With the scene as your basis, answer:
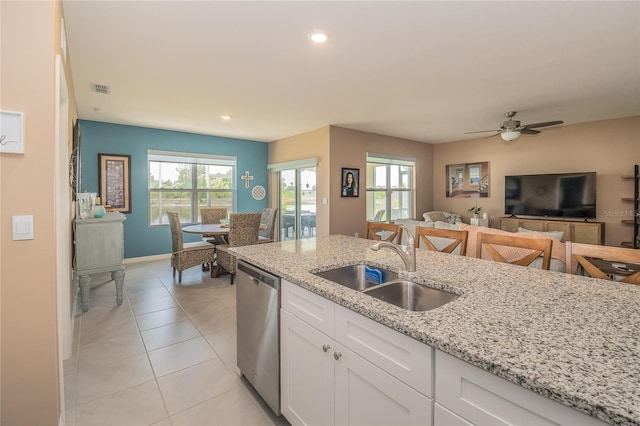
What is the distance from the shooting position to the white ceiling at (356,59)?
81.5 inches

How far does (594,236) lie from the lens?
16.3 ft

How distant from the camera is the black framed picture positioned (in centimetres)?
560

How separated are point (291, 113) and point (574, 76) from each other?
133 inches

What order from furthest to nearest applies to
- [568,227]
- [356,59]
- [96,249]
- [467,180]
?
[467,180]
[568,227]
[96,249]
[356,59]

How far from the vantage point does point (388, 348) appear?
1081 millimetres

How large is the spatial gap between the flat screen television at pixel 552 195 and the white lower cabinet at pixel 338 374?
5910mm

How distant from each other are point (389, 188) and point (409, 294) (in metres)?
5.38

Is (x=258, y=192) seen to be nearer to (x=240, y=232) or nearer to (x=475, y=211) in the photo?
(x=240, y=232)

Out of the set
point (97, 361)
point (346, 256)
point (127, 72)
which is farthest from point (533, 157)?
point (97, 361)

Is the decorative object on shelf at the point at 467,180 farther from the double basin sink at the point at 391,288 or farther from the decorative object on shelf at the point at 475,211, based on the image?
the double basin sink at the point at 391,288

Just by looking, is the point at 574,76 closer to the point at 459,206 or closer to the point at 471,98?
the point at 471,98

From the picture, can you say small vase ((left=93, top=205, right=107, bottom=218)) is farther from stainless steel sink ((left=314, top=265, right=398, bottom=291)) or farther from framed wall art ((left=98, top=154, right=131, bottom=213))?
stainless steel sink ((left=314, top=265, right=398, bottom=291))

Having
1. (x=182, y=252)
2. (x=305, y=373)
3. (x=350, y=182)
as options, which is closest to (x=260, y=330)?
(x=305, y=373)

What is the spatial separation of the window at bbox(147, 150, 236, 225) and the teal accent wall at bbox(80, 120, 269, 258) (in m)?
0.13
